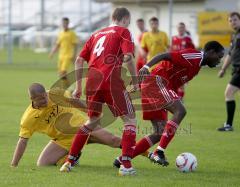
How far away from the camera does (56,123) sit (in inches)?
404

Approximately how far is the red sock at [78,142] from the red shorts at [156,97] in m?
1.21

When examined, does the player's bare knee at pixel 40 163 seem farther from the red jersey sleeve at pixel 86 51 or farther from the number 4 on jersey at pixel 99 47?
the number 4 on jersey at pixel 99 47

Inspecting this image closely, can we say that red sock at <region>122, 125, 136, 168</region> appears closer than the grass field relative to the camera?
No

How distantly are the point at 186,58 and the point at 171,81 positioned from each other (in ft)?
1.47

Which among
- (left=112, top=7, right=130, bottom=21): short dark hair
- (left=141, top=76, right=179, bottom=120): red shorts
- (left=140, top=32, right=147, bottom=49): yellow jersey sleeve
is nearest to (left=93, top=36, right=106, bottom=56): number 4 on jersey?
(left=112, top=7, right=130, bottom=21): short dark hair

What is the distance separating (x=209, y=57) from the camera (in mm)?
10062

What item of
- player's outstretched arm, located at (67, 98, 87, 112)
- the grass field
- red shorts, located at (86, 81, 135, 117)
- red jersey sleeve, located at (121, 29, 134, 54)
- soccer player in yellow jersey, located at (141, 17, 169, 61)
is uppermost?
red jersey sleeve, located at (121, 29, 134, 54)

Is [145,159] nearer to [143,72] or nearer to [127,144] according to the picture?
[127,144]

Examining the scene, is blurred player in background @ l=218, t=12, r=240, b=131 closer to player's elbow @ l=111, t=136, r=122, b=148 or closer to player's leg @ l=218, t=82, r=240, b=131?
player's leg @ l=218, t=82, r=240, b=131

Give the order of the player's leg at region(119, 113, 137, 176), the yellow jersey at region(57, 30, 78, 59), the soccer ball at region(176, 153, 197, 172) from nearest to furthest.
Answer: the player's leg at region(119, 113, 137, 176) < the soccer ball at region(176, 153, 197, 172) < the yellow jersey at region(57, 30, 78, 59)

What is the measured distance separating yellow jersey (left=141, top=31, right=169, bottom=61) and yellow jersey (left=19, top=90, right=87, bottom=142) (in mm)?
11643

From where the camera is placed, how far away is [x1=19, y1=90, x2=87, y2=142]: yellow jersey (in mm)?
9828

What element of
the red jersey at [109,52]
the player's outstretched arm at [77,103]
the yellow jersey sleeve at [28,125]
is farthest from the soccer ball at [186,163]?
the yellow jersey sleeve at [28,125]

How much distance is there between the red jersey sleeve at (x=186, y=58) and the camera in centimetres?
999
